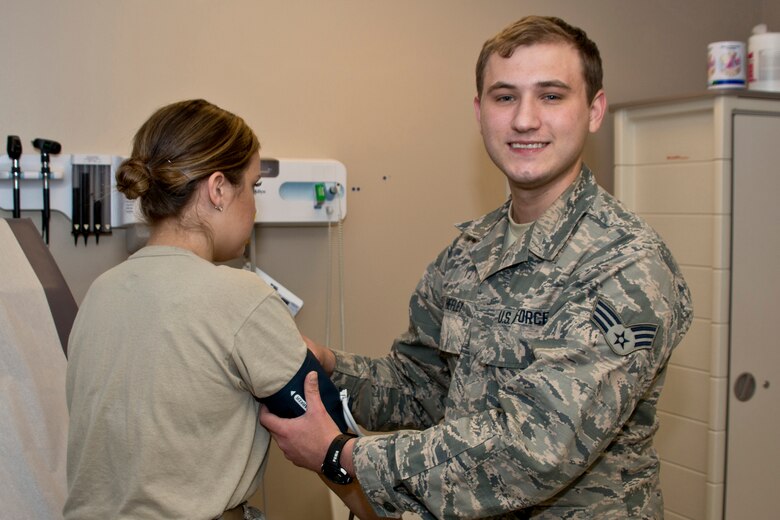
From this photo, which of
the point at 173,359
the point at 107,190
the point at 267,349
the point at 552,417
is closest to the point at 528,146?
the point at 552,417

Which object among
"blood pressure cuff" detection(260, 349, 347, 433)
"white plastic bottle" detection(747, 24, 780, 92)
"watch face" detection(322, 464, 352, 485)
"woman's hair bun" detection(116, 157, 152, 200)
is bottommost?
"watch face" detection(322, 464, 352, 485)

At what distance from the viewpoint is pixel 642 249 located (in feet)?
4.70

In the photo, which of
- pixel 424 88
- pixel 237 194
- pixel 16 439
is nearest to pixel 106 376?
pixel 237 194

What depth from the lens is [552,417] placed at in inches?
51.9

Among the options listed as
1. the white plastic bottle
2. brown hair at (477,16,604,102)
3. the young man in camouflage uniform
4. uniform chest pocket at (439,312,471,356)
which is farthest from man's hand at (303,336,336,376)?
the white plastic bottle

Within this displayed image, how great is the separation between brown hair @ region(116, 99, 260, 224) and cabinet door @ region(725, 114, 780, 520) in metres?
1.59

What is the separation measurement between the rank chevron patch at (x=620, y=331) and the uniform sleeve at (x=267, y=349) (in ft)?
1.74

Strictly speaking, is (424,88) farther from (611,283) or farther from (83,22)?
(611,283)

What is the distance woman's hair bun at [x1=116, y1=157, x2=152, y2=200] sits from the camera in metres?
1.30

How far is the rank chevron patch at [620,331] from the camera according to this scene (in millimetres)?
1351

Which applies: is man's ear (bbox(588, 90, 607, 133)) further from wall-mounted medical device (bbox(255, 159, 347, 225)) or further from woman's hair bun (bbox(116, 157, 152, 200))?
woman's hair bun (bbox(116, 157, 152, 200))

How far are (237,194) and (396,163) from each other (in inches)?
42.5

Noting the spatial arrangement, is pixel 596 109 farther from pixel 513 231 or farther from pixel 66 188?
pixel 66 188

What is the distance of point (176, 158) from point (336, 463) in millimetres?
634
